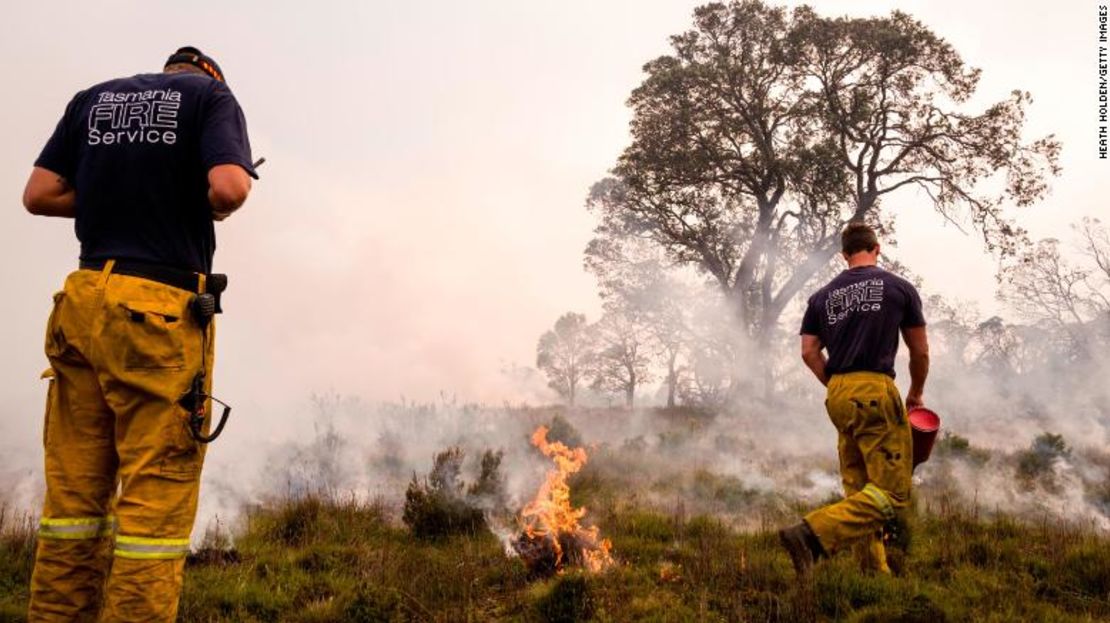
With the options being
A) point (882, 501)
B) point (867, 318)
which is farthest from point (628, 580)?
point (867, 318)

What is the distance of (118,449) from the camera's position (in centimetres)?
213

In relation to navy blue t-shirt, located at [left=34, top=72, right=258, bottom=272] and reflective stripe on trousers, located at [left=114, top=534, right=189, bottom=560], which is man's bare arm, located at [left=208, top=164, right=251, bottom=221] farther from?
reflective stripe on trousers, located at [left=114, top=534, right=189, bottom=560]

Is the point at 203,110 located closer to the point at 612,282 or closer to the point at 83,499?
the point at 83,499

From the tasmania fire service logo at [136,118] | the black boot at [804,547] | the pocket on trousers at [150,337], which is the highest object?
the tasmania fire service logo at [136,118]

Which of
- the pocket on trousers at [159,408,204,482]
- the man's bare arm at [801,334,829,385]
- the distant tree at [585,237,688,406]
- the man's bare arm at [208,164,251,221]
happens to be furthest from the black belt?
the distant tree at [585,237,688,406]

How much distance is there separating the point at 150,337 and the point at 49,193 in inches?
35.2

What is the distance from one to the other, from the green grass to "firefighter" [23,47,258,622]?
1.55m

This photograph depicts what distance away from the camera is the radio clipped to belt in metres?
2.18

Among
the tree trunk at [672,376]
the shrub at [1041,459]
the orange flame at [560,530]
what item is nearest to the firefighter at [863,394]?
the orange flame at [560,530]

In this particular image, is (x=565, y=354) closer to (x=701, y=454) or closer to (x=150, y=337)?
(x=701, y=454)

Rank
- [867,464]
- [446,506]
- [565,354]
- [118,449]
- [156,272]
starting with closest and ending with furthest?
[118,449], [156,272], [867,464], [446,506], [565,354]

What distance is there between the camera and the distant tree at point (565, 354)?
3847cm

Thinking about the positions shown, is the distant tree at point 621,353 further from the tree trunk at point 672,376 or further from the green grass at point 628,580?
the green grass at point 628,580

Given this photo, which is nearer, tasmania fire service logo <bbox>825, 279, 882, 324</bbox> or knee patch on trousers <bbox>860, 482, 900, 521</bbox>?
knee patch on trousers <bbox>860, 482, 900, 521</bbox>
